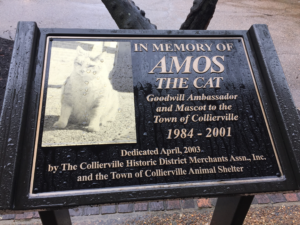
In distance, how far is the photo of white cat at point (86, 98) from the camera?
138cm

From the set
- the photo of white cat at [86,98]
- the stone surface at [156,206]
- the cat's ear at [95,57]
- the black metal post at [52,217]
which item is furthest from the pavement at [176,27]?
the cat's ear at [95,57]

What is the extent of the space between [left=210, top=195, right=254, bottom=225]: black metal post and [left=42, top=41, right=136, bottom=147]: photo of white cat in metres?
0.89

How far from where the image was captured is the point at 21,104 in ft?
4.42

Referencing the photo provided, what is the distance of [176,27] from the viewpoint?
5477 mm

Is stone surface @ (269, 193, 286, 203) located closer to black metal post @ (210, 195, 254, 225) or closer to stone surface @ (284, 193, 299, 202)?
stone surface @ (284, 193, 299, 202)

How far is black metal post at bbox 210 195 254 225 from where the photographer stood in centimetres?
159

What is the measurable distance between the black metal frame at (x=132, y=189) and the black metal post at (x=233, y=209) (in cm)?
28

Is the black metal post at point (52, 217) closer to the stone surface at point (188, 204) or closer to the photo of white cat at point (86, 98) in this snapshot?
the photo of white cat at point (86, 98)

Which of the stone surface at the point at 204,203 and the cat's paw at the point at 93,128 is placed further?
the stone surface at the point at 204,203

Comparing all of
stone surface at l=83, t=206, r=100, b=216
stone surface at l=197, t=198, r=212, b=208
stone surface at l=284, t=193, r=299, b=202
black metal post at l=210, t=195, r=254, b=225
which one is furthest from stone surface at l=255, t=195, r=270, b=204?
stone surface at l=83, t=206, r=100, b=216

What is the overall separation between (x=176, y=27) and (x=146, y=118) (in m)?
4.58

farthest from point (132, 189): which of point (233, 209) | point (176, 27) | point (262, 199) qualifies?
point (176, 27)

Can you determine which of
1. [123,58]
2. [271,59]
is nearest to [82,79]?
[123,58]

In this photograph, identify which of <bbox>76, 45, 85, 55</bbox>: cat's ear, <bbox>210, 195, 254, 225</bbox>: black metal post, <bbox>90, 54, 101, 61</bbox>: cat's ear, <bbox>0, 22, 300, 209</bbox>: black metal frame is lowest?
<bbox>210, 195, 254, 225</bbox>: black metal post
